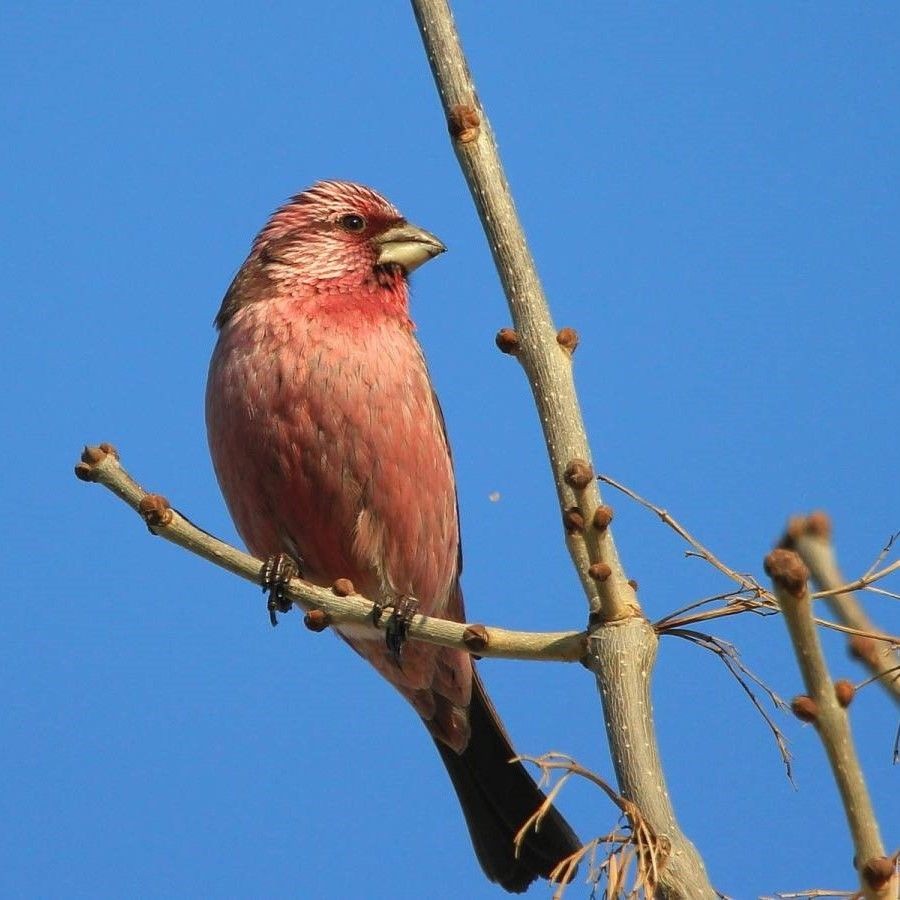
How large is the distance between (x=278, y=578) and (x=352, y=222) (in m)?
2.34

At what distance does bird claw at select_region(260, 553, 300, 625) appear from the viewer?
515cm

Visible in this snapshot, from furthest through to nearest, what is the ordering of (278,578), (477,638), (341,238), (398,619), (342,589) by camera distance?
(341,238)
(278,578)
(398,619)
(342,589)
(477,638)

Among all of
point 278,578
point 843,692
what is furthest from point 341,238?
point 843,692

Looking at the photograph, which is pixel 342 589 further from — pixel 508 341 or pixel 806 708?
pixel 806 708

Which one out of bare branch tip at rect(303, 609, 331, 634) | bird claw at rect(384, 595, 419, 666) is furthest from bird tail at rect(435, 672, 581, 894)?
bare branch tip at rect(303, 609, 331, 634)

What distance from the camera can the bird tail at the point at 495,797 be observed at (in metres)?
6.45

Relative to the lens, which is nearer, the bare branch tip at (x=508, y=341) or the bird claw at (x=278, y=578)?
the bare branch tip at (x=508, y=341)

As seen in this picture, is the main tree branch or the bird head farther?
the bird head

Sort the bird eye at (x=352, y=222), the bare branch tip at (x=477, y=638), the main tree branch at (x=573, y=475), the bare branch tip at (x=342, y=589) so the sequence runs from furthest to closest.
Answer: the bird eye at (x=352, y=222)
the bare branch tip at (x=342, y=589)
the bare branch tip at (x=477, y=638)
the main tree branch at (x=573, y=475)

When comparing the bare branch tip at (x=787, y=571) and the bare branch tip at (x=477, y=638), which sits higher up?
the bare branch tip at (x=477, y=638)

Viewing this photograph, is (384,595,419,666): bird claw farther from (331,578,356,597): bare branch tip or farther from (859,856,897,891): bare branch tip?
(859,856,897,891): bare branch tip

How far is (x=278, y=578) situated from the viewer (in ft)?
17.1

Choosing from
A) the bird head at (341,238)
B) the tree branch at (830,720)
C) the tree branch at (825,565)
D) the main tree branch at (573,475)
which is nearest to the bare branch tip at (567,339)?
the main tree branch at (573,475)

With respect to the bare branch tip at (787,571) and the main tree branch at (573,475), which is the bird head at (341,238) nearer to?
the main tree branch at (573,475)
